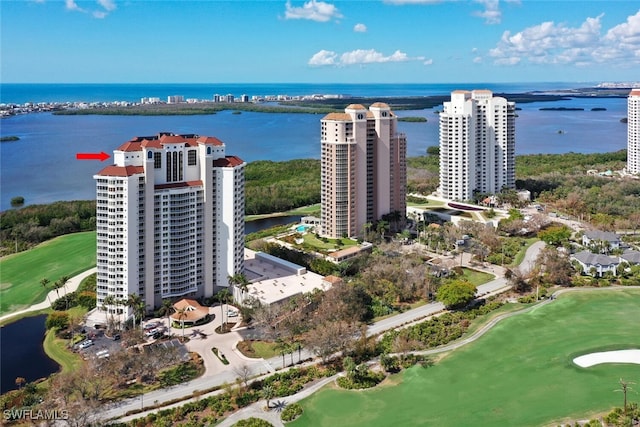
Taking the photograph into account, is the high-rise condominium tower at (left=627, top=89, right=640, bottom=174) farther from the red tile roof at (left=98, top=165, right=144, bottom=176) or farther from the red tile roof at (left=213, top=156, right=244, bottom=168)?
the red tile roof at (left=98, top=165, right=144, bottom=176)

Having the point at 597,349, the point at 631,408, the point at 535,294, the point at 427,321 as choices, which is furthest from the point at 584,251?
the point at 631,408

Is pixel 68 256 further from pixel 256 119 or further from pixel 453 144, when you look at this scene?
pixel 256 119

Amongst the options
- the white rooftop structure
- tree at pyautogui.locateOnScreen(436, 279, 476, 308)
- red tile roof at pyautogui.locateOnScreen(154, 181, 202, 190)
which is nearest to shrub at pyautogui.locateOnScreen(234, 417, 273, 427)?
the white rooftop structure

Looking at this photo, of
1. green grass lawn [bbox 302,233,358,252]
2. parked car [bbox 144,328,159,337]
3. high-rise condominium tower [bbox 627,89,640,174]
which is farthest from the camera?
high-rise condominium tower [bbox 627,89,640,174]

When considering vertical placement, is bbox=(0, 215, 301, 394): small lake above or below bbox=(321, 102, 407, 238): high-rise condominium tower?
below

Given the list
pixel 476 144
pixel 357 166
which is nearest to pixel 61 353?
pixel 357 166
